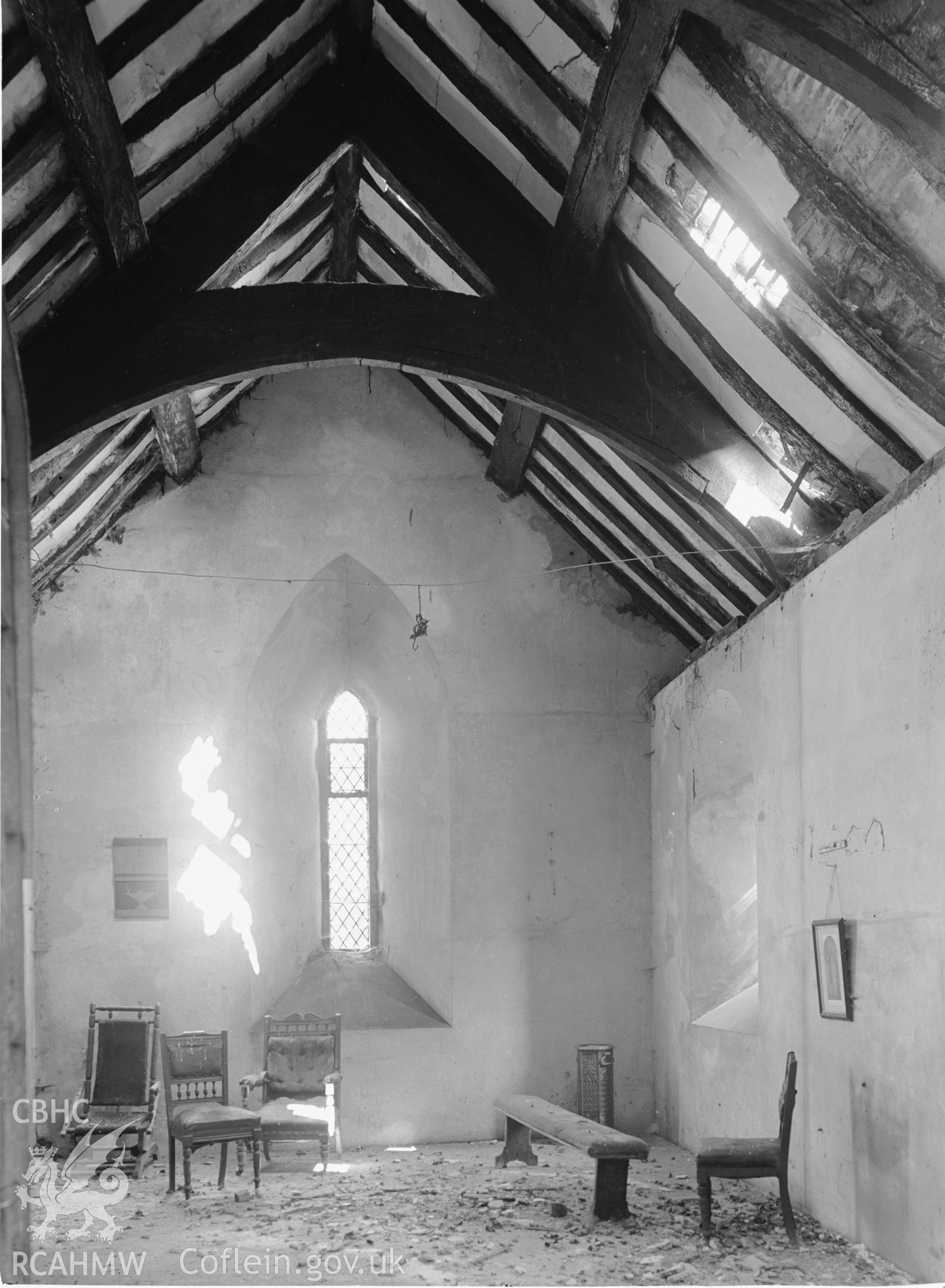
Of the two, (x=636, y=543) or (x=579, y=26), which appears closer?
(x=579, y=26)

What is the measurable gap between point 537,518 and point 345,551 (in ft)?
4.59

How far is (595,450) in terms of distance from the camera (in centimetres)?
743

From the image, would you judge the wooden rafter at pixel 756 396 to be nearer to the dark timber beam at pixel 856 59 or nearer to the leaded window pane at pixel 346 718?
the dark timber beam at pixel 856 59

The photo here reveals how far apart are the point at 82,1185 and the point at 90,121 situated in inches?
219

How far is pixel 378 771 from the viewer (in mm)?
9852

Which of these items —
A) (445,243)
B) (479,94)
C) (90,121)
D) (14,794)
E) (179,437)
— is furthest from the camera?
(179,437)

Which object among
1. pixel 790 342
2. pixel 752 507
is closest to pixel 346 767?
pixel 752 507

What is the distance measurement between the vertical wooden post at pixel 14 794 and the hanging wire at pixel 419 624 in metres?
5.26

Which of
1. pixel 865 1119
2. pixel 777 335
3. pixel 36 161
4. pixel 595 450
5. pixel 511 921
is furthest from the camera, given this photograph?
pixel 511 921

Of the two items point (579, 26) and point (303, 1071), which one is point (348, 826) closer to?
point (303, 1071)

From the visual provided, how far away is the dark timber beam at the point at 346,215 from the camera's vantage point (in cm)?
675

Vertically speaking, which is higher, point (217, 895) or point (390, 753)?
point (390, 753)

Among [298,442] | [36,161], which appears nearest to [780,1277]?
[36,161]

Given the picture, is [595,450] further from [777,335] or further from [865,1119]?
[865,1119]
